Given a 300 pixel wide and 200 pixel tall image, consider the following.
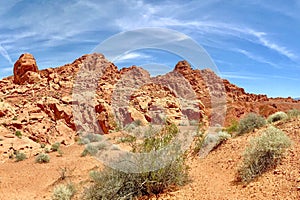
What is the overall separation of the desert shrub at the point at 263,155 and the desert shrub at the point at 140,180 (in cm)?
165

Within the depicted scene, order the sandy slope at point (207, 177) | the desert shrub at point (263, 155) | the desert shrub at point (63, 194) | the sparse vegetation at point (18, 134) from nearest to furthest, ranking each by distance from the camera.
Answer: the sandy slope at point (207, 177), the desert shrub at point (263, 155), the desert shrub at point (63, 194), the sparse vegetation at point (18, 134)

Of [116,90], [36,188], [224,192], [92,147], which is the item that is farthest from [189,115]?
[224,192]

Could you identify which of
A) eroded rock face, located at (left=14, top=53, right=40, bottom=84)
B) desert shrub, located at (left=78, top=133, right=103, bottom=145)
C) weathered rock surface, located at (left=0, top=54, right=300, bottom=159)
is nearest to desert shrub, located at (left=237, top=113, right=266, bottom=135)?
weathered rock surface, located at (left=0, top=54, right=300, bottom=159)

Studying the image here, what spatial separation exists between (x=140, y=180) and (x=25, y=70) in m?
41.8

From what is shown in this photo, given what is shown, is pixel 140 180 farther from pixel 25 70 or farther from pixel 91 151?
pixel 25 70

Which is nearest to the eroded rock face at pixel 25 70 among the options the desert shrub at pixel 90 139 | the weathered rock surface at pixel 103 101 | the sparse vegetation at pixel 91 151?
the weathered rock surface at pixel 103 101

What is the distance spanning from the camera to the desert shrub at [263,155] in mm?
7273

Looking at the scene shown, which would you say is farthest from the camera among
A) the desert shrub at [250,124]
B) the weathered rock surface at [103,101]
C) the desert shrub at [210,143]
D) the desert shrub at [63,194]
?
the weathered rock surface at [103,101]

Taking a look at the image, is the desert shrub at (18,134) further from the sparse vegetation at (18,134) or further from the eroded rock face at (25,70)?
the eroded rock face at (25,70)

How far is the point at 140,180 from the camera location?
717 centimetres

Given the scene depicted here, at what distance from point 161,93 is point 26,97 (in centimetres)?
1619

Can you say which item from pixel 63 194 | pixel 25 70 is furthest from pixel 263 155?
pixel 25 70

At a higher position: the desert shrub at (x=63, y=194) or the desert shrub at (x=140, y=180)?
the desert shrub at (x=140, y=180)

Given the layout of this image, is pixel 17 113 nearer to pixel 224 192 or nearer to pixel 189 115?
pixel 189 115
